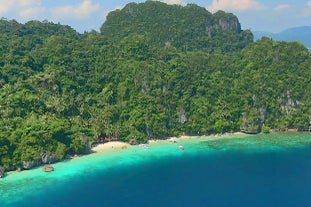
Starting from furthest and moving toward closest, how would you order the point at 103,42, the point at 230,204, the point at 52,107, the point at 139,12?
the point at 139,12, the point at 103,42, the point at 52,107, the point at 230,204

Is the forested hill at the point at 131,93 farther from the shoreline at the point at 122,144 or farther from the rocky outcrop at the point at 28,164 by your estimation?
the shoreline at the point at 122,144

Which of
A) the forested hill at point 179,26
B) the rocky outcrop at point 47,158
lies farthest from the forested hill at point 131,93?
the forested hill at point 179,26

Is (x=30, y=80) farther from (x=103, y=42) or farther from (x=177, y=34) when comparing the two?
(x=177, y=34)

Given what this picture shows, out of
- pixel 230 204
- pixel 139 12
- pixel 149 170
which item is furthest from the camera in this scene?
pixel 139 12

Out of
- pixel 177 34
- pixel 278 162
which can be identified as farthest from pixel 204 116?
pixel 177 34

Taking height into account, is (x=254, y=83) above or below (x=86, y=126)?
above

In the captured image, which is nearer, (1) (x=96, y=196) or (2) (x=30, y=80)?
(1) (x=96, y=196)
